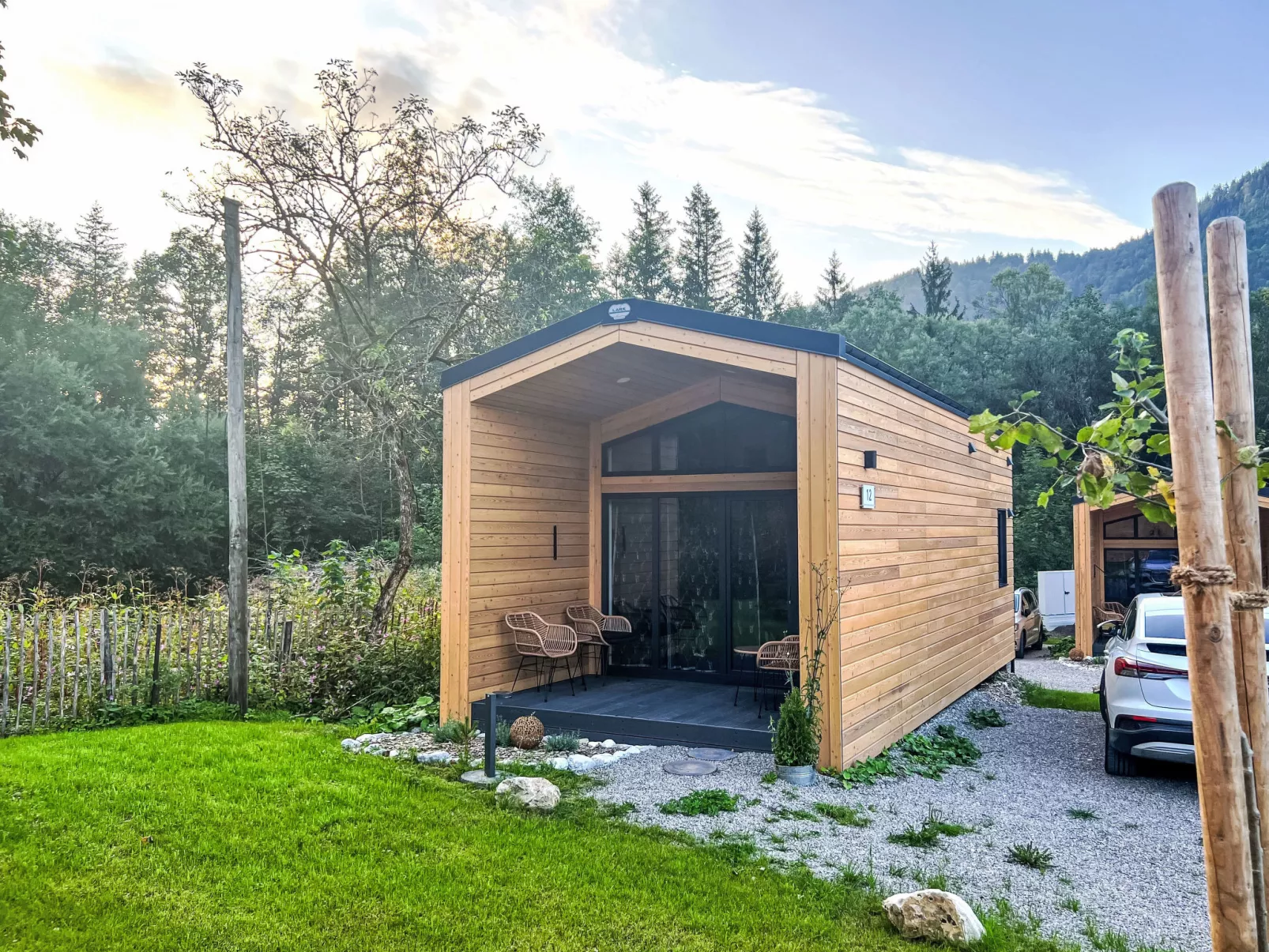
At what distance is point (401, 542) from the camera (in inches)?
388

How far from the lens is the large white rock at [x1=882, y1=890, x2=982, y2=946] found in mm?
3266

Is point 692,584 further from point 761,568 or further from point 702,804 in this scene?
point 702,804

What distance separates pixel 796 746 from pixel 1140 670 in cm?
238

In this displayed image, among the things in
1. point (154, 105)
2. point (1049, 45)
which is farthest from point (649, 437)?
point (1049, 45)

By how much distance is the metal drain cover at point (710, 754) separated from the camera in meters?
6.14

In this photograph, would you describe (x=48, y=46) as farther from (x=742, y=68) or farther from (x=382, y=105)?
(x=742, y=68)

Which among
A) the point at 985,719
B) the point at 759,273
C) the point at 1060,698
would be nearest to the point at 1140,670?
the point at 985,719

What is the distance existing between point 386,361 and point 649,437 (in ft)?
12.7

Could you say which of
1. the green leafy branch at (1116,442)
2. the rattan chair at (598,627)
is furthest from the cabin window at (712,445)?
the green leafy branch at (1116,442)

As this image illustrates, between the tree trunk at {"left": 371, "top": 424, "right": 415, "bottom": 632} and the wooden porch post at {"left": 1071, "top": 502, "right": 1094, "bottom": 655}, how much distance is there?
36.9 ft

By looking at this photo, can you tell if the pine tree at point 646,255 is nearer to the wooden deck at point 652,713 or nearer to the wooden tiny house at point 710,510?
the wooden tiny house at point 710,510

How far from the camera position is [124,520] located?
52.0 ft

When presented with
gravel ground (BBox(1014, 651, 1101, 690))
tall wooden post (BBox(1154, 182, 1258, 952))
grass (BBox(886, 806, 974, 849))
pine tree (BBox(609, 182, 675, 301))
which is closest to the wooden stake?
grass (BBox(886, 806, 974, 849))

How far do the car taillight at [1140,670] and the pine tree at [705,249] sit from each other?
30.5 m
